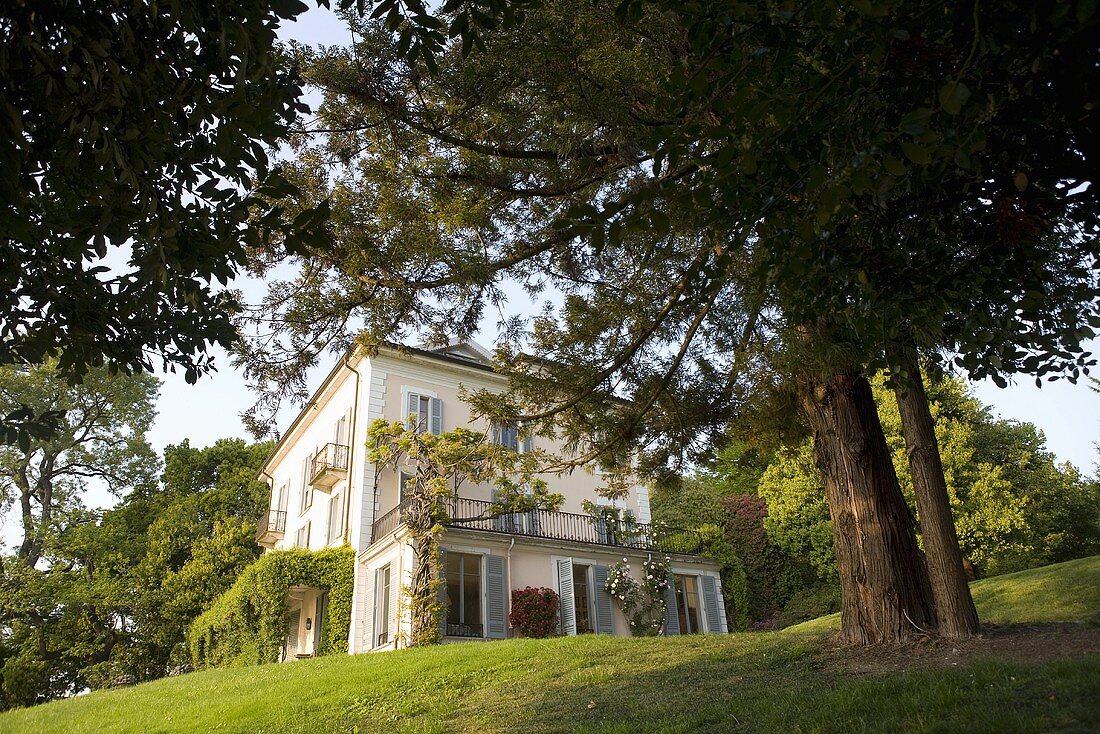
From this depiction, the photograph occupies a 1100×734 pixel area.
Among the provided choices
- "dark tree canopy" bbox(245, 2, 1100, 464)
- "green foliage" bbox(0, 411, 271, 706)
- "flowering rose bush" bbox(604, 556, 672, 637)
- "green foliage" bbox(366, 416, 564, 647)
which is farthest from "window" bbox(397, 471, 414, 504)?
"dark tree canopy" bbox(245, 2, 1100, 464)

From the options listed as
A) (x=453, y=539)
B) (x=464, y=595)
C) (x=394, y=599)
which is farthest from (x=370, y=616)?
(x=453, y=539)

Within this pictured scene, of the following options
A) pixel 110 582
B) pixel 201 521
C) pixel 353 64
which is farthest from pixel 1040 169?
pixel 201 521

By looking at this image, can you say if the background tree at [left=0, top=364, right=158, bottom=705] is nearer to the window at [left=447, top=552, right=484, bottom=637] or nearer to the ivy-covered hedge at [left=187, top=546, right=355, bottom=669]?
the ivy-covered hedge at [left=187, top=546, right=355, bottom=669]

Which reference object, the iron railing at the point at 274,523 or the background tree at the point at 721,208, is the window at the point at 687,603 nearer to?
the background tree at the point at 721,208

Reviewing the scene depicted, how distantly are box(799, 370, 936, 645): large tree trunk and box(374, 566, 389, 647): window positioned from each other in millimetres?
12063

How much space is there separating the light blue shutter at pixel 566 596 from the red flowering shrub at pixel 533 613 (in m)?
0.30

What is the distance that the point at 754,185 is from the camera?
10.5 ft

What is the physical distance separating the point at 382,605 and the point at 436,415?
5.46 meters

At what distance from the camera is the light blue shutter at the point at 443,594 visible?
15.4m

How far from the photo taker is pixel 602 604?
1855 centimetres

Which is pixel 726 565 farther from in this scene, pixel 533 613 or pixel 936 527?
pixel 936 527

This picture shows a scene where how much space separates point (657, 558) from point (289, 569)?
9.39 m

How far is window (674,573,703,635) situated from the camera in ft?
65.3

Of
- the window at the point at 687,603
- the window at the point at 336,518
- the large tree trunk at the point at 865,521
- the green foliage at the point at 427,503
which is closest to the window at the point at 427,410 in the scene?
the green foliage at the point at 427,503
